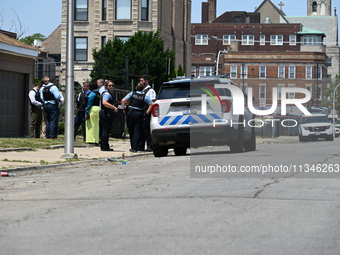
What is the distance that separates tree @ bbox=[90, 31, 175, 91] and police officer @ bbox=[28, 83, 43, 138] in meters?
28.9

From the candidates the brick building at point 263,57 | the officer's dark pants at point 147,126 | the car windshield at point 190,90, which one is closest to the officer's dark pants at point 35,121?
the officer's dark pants at point 147,126

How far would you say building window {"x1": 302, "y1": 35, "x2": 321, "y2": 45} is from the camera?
4748 inches

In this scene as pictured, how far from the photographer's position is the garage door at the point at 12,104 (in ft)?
84.0

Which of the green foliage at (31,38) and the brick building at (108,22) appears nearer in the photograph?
the brick building at (108,22)

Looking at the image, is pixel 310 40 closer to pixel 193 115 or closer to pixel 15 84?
pixel 15 84

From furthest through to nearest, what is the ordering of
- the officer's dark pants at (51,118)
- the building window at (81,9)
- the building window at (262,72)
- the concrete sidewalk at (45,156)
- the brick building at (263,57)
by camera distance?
1. the building window at (262,72)
2. the brick building at (263,57)
3. the building window at (81,9)
4. the officer's dark pants at (51,118)
5. the concrete sidewalk at (45,156)

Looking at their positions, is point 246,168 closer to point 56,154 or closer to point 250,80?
point 56,154

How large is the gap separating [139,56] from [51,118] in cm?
3132

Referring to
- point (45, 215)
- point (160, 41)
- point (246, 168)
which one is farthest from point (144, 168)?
point (160, 41)

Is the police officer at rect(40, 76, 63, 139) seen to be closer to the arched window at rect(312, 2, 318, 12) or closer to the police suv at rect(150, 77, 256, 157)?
the police suv at rect(150, 77, 256, 157)

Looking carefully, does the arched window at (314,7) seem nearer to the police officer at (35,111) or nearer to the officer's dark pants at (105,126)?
the police officer at (35,111)

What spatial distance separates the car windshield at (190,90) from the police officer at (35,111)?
6448mm

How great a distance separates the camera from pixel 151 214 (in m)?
7.97

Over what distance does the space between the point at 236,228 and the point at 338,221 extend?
1167mm
